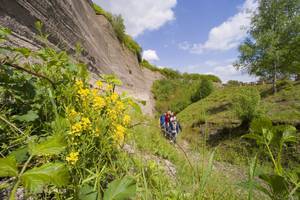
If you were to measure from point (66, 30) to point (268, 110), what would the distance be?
13.2m

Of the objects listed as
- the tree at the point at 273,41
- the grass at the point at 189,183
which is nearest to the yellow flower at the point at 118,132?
the grass at the point at 189,183

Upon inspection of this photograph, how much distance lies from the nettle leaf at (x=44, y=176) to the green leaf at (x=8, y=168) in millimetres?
24

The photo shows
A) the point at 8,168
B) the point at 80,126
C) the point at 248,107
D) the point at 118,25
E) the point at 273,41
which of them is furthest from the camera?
the point at 118,25

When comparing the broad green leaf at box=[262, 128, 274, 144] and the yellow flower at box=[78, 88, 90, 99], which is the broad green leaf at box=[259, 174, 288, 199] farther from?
the yellow flower at box=[78, 88, 90, 99]

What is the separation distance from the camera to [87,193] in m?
0.86

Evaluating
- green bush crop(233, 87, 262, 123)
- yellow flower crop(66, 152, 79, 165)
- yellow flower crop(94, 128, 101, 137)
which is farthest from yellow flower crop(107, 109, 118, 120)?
green bush crop(233, 87, 262, 123)

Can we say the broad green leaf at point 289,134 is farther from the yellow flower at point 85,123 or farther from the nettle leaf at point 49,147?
the yellow flower at point 85,123

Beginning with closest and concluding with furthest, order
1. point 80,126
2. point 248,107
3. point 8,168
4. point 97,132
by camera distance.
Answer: point 8,168 → point 80,126 → point 97,132 → point 248,107

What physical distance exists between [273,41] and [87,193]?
796 inches

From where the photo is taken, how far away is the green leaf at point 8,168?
0.46m

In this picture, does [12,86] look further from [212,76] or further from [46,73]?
[212,76]

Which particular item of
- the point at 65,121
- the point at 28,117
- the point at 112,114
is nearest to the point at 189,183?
the point at 112,114

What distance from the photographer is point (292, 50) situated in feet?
56.7

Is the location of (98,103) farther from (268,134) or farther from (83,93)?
(268,134)
